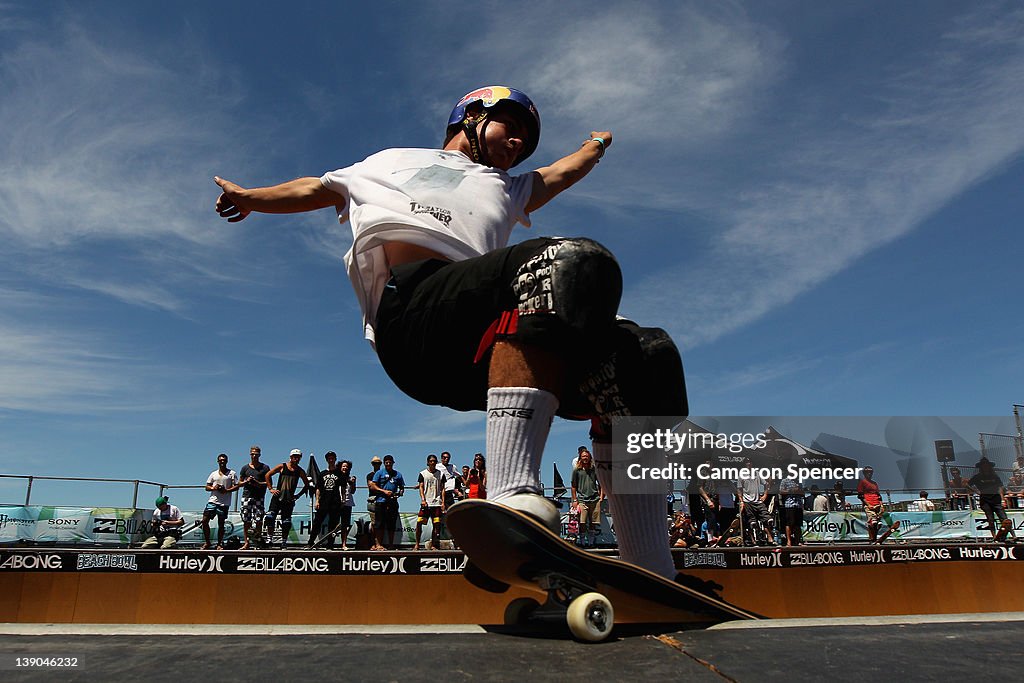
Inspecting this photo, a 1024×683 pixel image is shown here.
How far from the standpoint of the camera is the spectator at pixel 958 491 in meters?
11.9

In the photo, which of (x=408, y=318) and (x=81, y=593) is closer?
(x=408, y=318)

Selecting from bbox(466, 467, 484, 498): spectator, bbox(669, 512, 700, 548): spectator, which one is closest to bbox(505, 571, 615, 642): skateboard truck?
bbox(466, 467, 484, 498): spectator

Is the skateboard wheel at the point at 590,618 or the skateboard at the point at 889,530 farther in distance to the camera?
the skateboard at the point at 889,530

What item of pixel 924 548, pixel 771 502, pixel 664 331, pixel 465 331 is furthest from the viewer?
pixel 771 502

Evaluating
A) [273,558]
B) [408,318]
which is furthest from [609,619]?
[273,558]

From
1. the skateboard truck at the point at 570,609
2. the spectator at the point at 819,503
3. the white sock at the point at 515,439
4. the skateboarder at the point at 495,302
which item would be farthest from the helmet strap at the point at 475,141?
the spectator at the point at 819,503

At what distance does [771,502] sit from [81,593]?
984 centimetres

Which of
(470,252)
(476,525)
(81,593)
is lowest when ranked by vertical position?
(81,593)

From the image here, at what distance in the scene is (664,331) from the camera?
2.09 m

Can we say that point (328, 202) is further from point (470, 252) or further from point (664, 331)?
point (664, 331)

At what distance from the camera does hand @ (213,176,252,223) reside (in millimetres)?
2498

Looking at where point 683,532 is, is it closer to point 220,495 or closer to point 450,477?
point 450,477

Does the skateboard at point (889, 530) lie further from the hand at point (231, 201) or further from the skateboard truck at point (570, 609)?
the hand at point (231, 201)

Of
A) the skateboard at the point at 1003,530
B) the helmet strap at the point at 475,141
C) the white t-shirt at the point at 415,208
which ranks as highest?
the helmet strap at the point at 475,141
